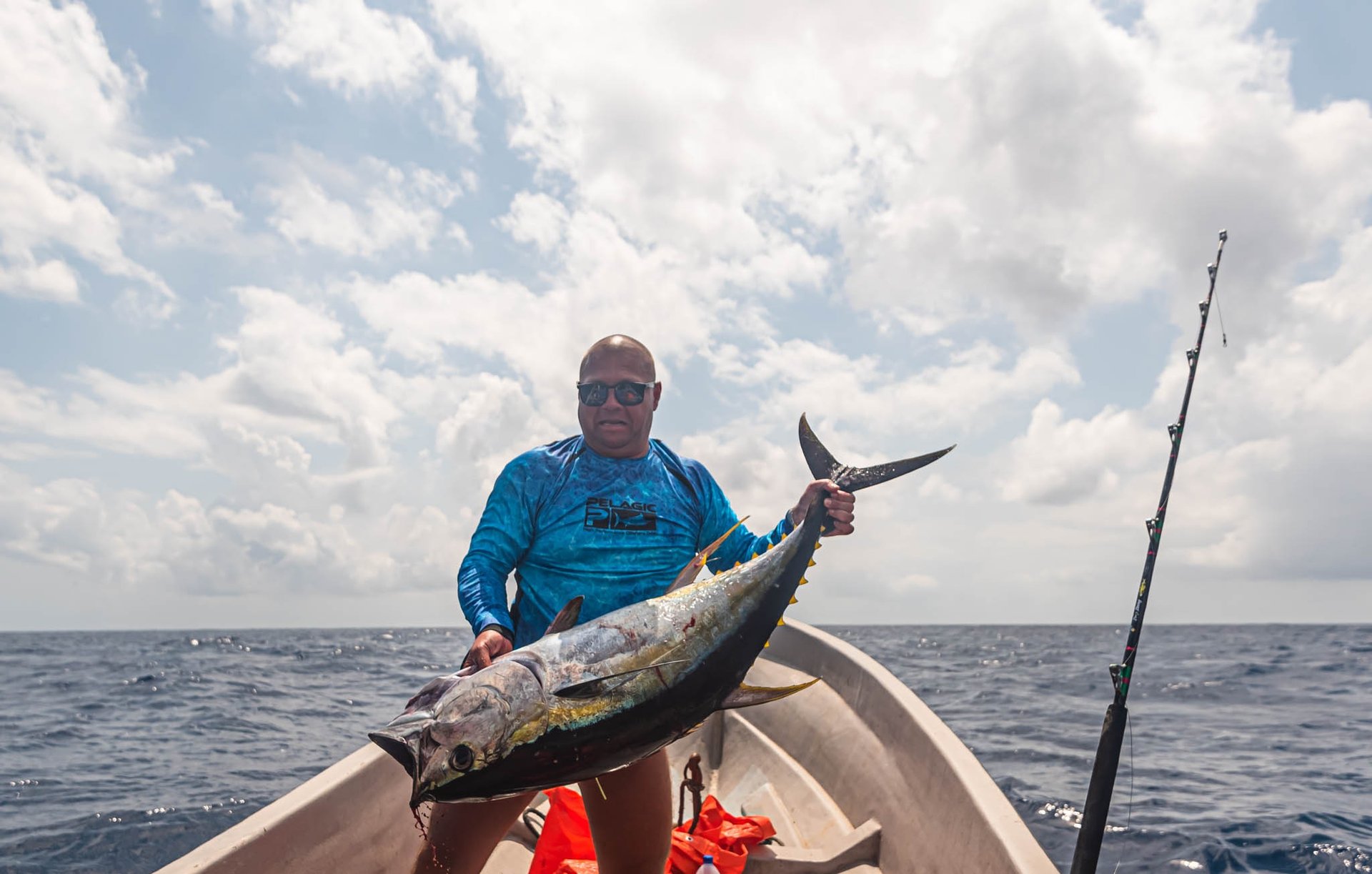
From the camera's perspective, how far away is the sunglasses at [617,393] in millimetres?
2865

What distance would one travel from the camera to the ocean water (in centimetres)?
735

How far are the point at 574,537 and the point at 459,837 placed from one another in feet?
3.38

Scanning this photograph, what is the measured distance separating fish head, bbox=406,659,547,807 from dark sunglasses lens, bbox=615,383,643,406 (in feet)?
4.03

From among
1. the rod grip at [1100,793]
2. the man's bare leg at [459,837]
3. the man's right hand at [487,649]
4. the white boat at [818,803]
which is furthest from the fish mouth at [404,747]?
the rod grip at [1100,793]

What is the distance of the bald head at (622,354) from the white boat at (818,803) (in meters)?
2.27

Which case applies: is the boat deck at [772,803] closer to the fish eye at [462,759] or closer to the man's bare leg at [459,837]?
the man's bare leg at [459,837]

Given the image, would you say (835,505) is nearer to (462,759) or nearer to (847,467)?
(847,467)

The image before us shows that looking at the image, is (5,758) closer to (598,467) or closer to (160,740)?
(160,740)

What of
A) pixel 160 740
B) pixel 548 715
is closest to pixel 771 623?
pixel 548 715

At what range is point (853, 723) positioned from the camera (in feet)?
17.7

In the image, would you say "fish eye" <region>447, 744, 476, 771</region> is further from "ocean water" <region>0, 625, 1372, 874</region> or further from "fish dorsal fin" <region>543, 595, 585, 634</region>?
"ocean water" <region>0, 625, 1372, 874</region>

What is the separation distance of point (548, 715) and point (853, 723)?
4.04m

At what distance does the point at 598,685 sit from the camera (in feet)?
6.31

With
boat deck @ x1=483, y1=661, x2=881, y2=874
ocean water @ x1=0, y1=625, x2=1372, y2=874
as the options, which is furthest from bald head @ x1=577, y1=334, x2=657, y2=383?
ocean water @ x1=0, y1=625, x2=1372, y2=874
